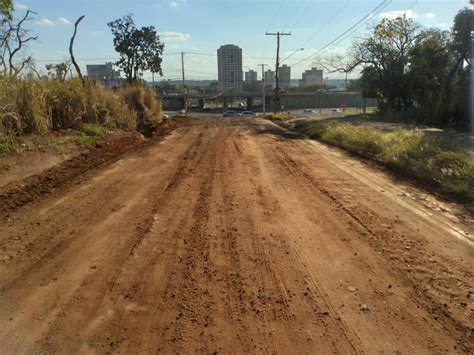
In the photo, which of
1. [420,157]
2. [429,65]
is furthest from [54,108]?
[429,65]

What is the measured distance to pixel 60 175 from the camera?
8789 millimetres

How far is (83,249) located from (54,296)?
108cm

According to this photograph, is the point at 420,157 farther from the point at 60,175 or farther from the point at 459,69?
the point at 459,69

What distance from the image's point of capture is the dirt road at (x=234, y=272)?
3363mm

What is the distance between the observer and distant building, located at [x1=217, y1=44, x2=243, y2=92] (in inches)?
4023

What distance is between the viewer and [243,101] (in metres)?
167

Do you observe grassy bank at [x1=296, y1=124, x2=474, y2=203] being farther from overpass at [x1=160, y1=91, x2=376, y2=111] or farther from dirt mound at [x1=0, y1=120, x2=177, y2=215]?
overpass at [x1=160, y1=91, x2=376, y2=111]

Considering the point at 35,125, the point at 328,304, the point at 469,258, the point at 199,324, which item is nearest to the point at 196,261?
the point at 199,324

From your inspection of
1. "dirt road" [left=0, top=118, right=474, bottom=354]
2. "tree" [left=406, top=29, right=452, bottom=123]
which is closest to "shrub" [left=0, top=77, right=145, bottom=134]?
"dirt road" [left=0, top=118, right=474, bottom=354]

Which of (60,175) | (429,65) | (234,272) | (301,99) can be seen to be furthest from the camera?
(301,99)

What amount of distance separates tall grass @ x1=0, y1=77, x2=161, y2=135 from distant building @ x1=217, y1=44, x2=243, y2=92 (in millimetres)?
85781

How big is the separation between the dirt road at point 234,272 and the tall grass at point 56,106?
3962mm

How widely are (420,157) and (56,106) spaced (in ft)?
34.4

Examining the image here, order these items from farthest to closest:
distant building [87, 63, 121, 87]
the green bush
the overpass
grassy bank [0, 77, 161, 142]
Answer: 1. the overpass
2. distant building [87, 63, 121, 87]
3. grassy bank [0, 77, 161, 142]
4. the green bush
